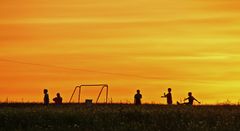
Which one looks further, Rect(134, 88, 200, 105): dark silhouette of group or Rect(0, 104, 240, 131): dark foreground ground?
Rect(134, 88, 200, 105): dark silhouette of group

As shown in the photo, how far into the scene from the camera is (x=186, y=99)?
6300 cm

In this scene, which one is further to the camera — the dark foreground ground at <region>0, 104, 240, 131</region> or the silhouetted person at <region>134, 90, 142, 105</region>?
the silhouetted person at <region>134, 90, 142, 105</region>

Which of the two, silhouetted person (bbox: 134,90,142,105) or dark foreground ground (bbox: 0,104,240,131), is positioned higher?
silhouetted person (bbox: 134,90,142,105)

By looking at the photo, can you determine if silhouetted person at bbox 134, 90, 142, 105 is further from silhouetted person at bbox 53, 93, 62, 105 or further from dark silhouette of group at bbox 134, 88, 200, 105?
silhouetted person at bbox 53, 93, 62, 105

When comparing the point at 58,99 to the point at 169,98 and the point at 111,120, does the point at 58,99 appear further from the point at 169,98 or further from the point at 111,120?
the point at 111,120

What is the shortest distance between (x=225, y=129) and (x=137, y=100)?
89.4ft

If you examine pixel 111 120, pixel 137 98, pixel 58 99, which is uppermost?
pixel 58 99

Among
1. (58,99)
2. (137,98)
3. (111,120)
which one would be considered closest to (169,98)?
(137,98)

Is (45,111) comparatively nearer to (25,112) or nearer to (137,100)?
(25,112)

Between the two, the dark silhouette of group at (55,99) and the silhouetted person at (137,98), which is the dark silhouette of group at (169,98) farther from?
the dark silhouette of group at (55,99)

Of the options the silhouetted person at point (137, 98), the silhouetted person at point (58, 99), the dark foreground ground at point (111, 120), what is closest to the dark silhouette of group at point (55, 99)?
the silhouetted person at point (58, 99)

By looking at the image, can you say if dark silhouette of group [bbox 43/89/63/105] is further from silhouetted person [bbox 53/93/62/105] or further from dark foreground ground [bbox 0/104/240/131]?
dark foreground ground [bbox 0/104/240/131]

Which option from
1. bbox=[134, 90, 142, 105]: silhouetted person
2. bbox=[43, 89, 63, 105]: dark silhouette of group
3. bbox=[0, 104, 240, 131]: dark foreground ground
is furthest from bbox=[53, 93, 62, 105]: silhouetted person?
bbox=[0, 104, 240, 131]: dark foreground ground

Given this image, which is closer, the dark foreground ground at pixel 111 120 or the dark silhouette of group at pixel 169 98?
the dark foreground ground at pixel 111 120
